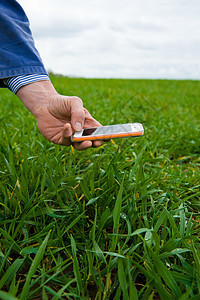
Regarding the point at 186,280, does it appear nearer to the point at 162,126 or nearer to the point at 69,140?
the point at 69,140

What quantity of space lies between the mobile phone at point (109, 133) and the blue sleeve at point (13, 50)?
40 centimetres

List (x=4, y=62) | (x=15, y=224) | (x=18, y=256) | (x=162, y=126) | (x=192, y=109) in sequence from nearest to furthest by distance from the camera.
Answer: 1. (x=18, y=256)
2. (x=15, y=224)
3. (x=4, y=62)
4. (x=162, y=126)
5. (x=192, y=109)

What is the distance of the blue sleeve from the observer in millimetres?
1382

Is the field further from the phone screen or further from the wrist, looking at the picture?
the wrist

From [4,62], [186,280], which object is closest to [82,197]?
[186,280]

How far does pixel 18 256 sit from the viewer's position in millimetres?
1172

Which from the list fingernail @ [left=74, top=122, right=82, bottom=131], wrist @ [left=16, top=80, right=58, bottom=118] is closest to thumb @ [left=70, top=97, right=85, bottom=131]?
fingernail @ [left=74, top=122, right=82, bottom=131]

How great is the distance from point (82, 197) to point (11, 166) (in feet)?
1.36

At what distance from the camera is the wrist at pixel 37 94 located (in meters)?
1.44

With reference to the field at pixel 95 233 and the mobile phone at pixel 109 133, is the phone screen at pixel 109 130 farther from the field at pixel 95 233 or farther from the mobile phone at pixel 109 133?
the field at pixel 95 233

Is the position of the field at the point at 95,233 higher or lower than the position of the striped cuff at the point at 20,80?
lower

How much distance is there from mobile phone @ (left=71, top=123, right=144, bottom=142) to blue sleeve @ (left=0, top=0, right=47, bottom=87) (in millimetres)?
401

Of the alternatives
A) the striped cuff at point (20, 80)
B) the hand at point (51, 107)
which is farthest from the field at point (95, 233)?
the striped cuff at point (20, 80)

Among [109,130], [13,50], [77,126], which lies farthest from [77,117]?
[13,50]
